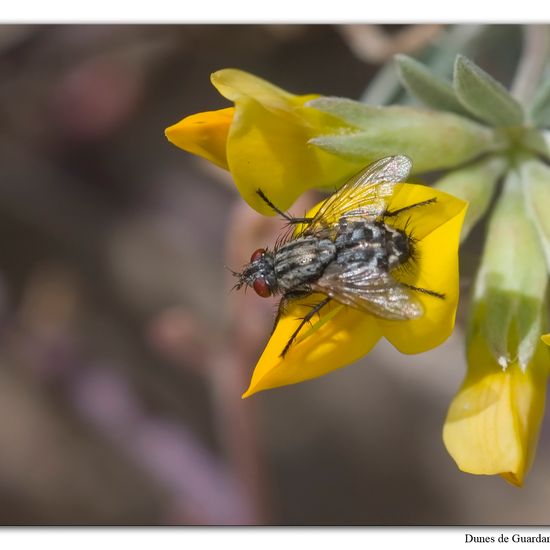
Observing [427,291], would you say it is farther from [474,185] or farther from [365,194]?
[474,185]

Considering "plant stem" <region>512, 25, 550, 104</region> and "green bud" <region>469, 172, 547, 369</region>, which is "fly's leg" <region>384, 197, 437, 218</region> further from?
"plant stem" <region>512, 25, 550, 104</region>

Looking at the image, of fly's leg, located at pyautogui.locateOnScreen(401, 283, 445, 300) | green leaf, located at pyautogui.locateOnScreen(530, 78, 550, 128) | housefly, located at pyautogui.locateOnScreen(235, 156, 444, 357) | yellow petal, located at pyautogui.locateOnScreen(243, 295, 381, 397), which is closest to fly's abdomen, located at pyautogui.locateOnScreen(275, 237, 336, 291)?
housefly, located at pyautogui.locateOnScreen(235, 156, 444, 357)

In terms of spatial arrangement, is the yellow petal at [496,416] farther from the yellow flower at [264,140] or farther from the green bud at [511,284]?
the yellow flower at [264,140]

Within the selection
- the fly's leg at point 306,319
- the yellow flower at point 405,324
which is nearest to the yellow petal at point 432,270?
the yellow flower at point 405,324

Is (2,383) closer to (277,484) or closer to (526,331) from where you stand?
(277,484)

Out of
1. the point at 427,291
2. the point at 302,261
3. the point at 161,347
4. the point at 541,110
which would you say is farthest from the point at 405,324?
the point at 161,347
